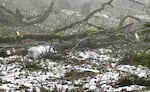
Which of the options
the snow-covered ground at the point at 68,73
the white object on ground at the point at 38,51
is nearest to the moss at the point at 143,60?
the snow-covered ground at the point at 68,73

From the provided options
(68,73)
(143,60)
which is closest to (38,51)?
(68,73)

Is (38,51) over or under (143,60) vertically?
over

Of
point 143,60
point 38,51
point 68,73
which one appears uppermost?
point 38,51

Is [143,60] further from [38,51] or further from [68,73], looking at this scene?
[38,51]

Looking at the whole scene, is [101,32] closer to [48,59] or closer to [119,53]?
[119,53]

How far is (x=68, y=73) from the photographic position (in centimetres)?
970

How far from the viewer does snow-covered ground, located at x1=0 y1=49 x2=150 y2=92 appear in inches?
330

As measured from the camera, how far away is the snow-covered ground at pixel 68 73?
8.39 metres

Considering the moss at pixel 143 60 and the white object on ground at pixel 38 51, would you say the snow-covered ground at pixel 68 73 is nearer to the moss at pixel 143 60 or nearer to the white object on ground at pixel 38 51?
the white object on ground at pixel 38 51

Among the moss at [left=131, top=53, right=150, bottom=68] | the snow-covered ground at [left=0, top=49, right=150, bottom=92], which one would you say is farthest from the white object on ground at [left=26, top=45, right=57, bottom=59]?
the moss at [left=131, top=53, right=150, bottom=68]

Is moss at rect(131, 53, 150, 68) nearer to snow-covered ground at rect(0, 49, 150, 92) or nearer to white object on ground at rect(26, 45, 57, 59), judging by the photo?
snow-covered ground at rect(0, 49, 150, 92)

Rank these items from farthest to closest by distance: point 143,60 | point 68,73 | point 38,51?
1. point 38,51
2. point 68,73
3. point 143,60

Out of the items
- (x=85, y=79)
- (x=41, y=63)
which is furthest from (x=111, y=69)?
(x=41, y=63)

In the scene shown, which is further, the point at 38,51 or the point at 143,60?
the point at 38,51
